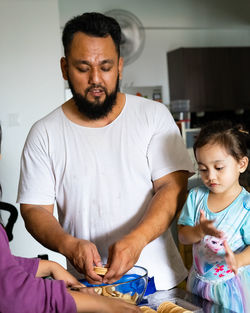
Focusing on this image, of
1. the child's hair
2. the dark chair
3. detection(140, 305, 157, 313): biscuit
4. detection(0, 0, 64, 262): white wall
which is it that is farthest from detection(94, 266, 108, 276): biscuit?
detection(0, 0, 64, 262): white wall

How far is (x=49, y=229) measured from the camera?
4.66 feet

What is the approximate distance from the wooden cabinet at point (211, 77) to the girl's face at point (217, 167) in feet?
12.4

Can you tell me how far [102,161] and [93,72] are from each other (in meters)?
0.30

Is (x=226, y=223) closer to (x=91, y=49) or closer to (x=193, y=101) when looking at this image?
(x=91, y=49)

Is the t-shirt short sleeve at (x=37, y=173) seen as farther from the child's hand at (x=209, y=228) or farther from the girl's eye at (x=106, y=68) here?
the child's hand at (x=209, y=228)

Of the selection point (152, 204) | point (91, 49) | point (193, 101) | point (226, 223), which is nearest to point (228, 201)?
point (226, 223)

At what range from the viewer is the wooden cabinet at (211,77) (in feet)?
17.2

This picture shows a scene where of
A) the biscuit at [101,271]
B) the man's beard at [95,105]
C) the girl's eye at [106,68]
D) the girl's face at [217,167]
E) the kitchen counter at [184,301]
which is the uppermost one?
the girl's eye at [106,68]

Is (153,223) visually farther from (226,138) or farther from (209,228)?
(226,138)

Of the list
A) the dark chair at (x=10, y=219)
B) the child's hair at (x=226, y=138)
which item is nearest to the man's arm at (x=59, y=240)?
the child's hair at (x=226, y=138)

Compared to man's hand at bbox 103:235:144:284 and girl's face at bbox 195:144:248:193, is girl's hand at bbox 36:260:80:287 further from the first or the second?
girl's face at bbox 195:144:248:193

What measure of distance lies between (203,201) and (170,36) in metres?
4.28

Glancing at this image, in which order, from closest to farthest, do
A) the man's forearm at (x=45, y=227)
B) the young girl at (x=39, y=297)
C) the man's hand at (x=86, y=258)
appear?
the young girl at (x=39, y=297), the man's hand at (x=86, y=258), the man's forearm at (x=45, y=227)

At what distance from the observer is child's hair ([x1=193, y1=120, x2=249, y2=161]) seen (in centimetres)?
149
